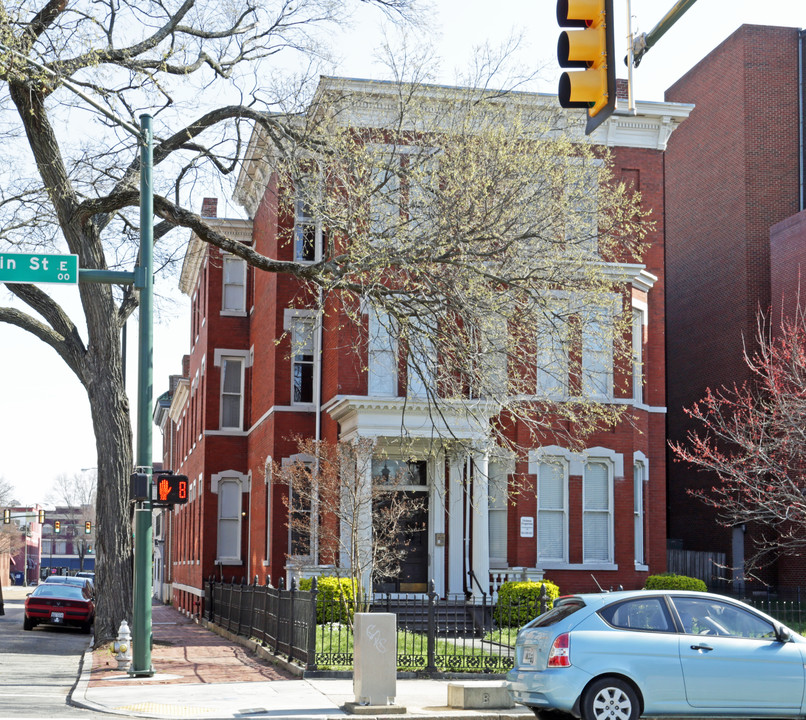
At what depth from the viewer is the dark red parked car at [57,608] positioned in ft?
98.7

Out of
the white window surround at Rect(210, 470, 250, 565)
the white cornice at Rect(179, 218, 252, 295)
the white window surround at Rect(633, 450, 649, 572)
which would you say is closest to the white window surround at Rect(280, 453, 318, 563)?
the white cornice at Rect(179, 218, 252, 295)

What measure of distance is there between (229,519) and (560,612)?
2411cm

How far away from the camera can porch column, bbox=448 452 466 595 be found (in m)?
25.2

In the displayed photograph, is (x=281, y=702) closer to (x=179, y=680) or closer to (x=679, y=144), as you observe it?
(x=179, y=680)

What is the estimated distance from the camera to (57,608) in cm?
3028

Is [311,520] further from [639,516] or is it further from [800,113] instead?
[800,113]

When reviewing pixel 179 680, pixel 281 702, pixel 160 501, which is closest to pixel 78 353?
pixel 160 501

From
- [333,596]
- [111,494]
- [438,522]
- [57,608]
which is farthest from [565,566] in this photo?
[57,608]

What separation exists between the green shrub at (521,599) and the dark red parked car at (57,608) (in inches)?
497

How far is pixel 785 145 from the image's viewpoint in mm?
35625

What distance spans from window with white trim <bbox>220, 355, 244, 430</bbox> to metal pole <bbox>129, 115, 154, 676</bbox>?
62.4 feet

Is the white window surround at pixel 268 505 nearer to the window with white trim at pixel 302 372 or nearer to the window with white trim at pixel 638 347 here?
the window with white trim at pixel 302 372

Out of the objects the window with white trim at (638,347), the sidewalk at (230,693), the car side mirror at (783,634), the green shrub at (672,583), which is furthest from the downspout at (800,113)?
the car side mirror at (783,634)

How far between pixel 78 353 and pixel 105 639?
581 cm
